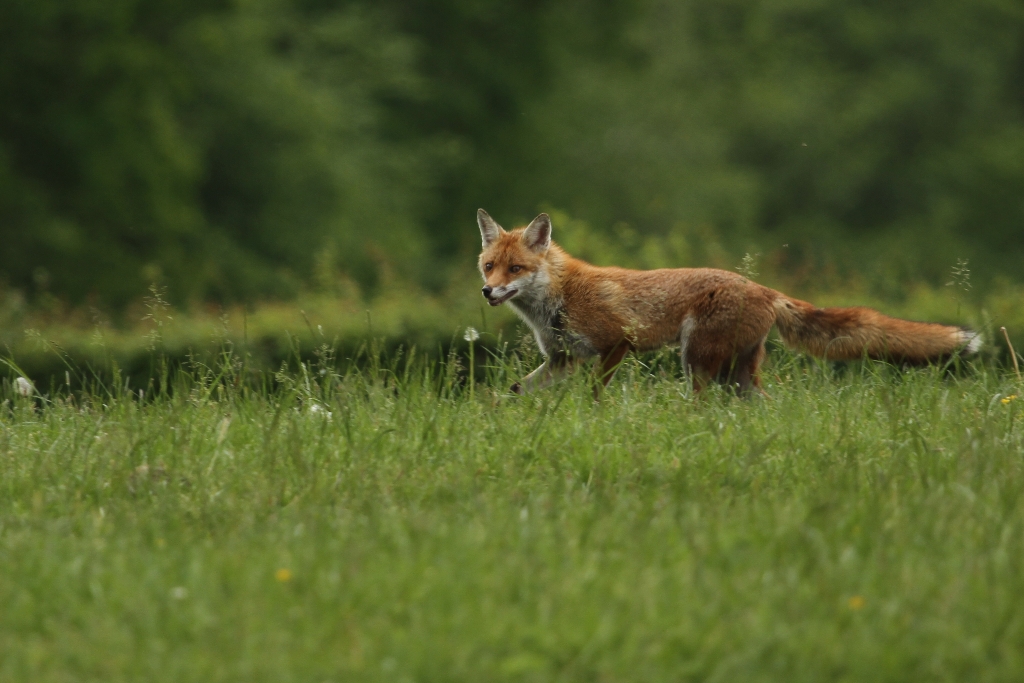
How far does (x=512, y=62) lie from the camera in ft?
97.6

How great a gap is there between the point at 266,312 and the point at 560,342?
6127mm

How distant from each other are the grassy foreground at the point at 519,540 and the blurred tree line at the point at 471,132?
14.7 metres

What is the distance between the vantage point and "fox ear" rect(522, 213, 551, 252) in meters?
7.96

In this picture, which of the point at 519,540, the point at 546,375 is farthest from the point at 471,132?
the point at 519,540

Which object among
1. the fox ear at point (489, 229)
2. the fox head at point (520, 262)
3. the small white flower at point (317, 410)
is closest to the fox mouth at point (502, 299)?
the fox head at point (520, 262)

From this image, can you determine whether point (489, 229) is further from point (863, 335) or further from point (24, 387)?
point (24, 387)

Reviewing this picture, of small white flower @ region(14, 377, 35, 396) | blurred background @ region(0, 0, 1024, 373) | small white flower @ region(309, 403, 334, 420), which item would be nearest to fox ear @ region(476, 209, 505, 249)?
small white flower @ region(309, 403, 334, 420)

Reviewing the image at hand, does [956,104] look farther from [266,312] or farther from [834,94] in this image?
[266,312]

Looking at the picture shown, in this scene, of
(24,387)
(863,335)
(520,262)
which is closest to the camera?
(24,387)

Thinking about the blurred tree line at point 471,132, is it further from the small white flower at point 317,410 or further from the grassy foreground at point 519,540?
the grassy foreground at point 519,540

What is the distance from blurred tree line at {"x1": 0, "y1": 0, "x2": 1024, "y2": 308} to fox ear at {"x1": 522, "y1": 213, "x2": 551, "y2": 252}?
12.4 meters

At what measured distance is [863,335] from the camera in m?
7.00

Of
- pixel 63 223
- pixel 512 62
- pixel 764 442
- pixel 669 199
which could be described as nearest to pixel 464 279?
pixel 764 442

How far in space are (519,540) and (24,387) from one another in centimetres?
396
